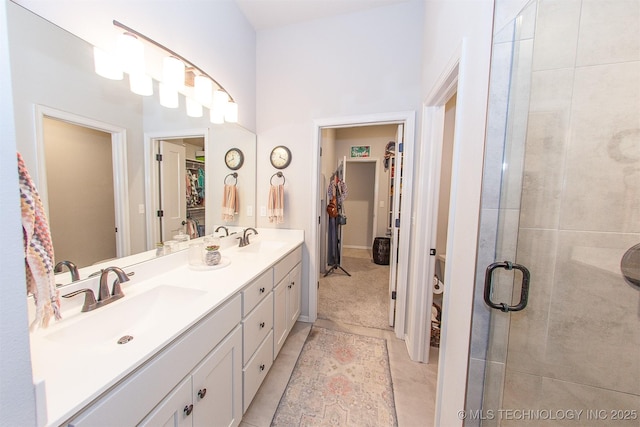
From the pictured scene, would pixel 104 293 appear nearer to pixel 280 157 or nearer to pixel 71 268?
pixel 71 268

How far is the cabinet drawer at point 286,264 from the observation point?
1672 millimetres

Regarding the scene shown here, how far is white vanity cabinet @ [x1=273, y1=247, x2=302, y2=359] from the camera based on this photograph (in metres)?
1.69

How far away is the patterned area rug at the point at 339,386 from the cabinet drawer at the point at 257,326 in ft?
1.44

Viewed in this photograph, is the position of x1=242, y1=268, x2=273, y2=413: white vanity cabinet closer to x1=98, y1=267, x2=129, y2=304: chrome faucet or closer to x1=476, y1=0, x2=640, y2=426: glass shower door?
x1=98, y1=267, x2=129, y2=304: chrome faucet

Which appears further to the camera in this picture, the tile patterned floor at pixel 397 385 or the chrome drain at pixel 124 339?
the tile patterned floor at pixel 397 385

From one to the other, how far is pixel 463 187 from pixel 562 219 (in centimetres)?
35

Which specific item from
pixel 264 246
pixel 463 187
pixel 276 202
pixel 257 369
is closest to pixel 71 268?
pixel 257 369

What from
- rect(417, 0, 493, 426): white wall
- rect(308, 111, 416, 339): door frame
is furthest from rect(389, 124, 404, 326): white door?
rect(417, 0, 493, 426): white wall

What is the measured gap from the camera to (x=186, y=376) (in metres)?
0.85

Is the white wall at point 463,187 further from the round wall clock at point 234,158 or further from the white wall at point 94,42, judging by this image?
the round wall clock at point 234,158

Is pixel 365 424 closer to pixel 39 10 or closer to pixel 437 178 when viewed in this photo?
pixel 437 178

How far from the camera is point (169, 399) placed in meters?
0.78

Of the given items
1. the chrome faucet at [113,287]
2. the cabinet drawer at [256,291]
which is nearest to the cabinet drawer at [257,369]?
the cabinet drawer at [256,291]

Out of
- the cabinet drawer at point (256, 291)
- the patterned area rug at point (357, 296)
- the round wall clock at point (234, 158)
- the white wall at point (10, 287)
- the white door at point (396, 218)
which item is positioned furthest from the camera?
the patterned area rug at point (357, 296)
